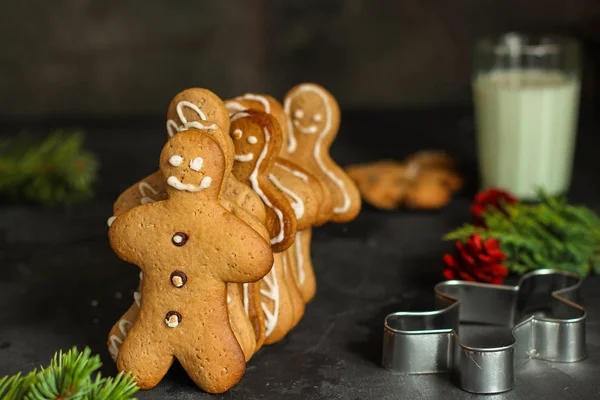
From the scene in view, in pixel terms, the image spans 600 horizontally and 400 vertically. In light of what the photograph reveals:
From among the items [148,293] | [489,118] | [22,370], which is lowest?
[22,370]

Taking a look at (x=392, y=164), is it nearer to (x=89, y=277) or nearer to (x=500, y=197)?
(x=500, y=197)

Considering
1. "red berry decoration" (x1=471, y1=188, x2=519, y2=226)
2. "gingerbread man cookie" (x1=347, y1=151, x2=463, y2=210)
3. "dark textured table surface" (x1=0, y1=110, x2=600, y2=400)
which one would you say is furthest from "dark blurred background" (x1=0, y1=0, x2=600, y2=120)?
"red berry decoration" (x1=471, y1=188, x2=519, y2=226)

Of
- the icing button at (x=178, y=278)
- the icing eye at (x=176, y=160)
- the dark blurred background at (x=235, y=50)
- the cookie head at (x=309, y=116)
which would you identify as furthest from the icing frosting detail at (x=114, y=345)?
the dark blurred background at (x=235, y=50)

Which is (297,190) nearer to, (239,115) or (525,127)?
(239,115)

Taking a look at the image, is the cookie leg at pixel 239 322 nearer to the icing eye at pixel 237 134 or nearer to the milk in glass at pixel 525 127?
the icing eye at pixel 237 134

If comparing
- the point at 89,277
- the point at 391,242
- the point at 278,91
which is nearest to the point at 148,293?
the point at 89,277

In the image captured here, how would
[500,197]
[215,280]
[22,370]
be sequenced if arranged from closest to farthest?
[215,280]
[22,370]
[500,197]

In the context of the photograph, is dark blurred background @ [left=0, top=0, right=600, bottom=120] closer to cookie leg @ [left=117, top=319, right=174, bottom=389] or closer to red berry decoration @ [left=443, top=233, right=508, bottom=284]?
red berry decoration @ [left=443, top=233, right=508, bottom=284]
